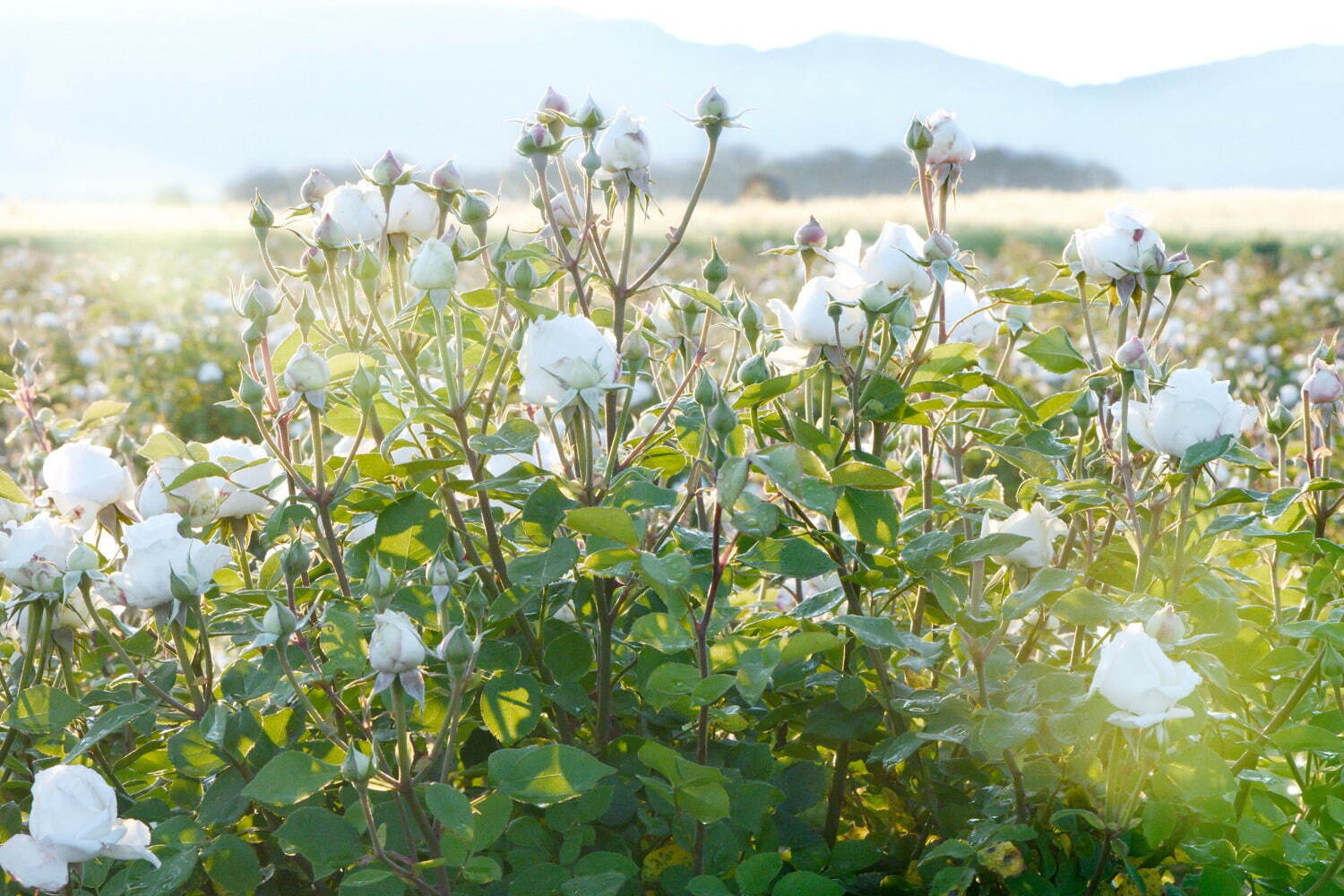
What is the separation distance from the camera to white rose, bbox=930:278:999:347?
152cm

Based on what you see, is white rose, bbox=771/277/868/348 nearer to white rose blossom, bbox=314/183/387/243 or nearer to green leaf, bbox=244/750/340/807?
white rose blossom, bbox=314/183/387/243

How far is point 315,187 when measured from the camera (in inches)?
53.5

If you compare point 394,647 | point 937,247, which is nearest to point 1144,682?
point 937,247

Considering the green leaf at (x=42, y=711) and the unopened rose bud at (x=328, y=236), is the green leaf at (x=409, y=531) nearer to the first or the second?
the unopened rose bud at (x=328, y=236)

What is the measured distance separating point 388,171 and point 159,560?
432 millimetres

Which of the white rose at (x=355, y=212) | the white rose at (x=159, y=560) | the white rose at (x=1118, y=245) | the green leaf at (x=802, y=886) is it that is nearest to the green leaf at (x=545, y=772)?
the green leaf at (x=802, y=886)

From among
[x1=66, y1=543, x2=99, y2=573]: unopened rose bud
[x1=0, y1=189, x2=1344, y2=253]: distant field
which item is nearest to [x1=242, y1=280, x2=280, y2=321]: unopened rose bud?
[x1=66, y1=543, x2=99, y2=573]: unopened rose bud

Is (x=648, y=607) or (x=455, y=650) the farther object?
(x=648, y=607)

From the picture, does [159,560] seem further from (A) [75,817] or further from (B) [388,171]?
(B) [388,171]

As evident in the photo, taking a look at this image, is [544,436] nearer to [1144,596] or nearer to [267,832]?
[267,832]

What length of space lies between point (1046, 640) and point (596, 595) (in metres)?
0.72

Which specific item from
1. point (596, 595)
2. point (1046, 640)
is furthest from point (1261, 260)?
point (596, 595)

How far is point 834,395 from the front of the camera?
1.56 metres

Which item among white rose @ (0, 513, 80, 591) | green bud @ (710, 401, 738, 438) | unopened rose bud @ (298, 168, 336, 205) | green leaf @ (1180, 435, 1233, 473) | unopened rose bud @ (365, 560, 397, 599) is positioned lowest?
white rose @ (0, 513, 80, 591)
